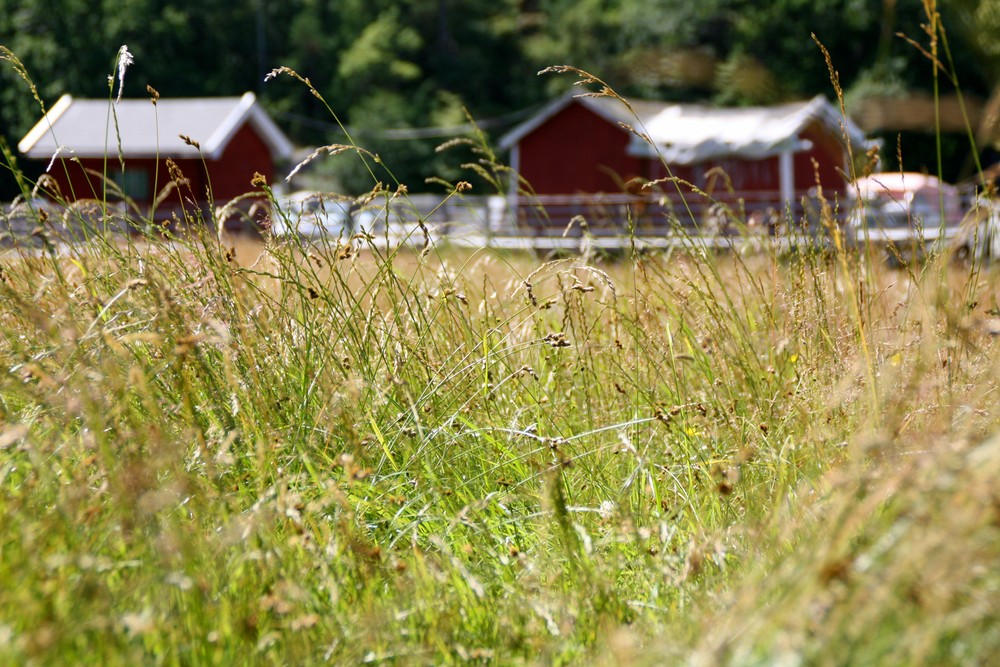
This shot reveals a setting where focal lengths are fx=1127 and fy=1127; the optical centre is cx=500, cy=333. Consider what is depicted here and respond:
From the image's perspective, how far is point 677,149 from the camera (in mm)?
24609

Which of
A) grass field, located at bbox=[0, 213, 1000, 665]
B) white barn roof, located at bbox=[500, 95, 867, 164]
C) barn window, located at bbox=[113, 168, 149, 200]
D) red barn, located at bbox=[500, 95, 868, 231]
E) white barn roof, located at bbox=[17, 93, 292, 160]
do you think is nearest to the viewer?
grass field, located at bbox=[0, 213, 1000, 665]

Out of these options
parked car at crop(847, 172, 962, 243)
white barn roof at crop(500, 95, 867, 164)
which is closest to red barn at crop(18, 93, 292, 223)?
white barn roof at crop(500, 95, 867, 164)

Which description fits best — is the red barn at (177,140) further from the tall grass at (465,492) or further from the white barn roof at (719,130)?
the tall grass at (465,492)

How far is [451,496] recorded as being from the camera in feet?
7.24

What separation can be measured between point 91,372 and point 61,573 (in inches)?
26.8

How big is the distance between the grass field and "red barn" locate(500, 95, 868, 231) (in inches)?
738

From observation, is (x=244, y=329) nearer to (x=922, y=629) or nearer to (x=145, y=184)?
(x=922, y=629)

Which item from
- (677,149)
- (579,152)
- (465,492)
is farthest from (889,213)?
(579,152)

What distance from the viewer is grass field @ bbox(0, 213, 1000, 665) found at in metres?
1.24

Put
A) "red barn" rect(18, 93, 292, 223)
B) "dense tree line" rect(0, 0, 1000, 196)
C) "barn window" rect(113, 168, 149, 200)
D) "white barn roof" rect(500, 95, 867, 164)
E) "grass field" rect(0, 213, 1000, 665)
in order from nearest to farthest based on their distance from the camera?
"grass field" rect(0, 213, 1000, 665) → "red barn" rect(18, 93, 292, 223) → "white barn roof" rect(500, 95, 867, 164) → "barn window" rect(113, 168, 149, 200) → "dense tree line" rect(0, 0, 1000, 196)

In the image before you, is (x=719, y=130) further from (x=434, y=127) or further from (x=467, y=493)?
(x=467, y=493)

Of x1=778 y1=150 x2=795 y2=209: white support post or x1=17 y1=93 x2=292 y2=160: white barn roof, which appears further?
x1=778 y1=150 x2=795 y2=209: white support post

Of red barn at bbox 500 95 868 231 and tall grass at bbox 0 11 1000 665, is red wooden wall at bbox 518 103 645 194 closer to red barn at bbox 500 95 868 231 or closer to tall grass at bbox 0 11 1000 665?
red barn at bbox 500 95 868 231

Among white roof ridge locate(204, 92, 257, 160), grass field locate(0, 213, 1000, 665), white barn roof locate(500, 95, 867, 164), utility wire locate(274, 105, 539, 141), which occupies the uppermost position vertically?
grass field locate(0, 213, 1000, 665)
